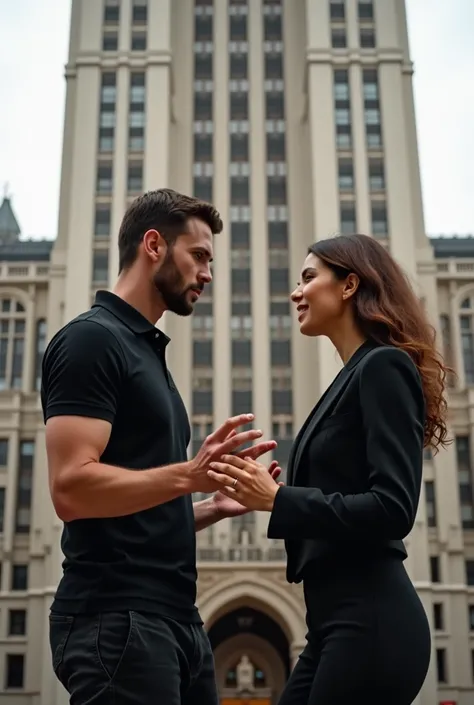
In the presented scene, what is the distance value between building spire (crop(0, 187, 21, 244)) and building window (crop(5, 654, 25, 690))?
3287cm

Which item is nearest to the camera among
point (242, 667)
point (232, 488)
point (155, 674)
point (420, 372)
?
point (155, 674)

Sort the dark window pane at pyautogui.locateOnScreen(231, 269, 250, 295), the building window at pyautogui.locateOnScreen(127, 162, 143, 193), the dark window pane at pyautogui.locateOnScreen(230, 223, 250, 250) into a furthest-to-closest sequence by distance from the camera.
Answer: the dark window pane at pyautogui.locateOnScreen(230, 223, 250, 250), the building window at pyautogui.locateOnScreen(127, 162, 143, 193), the dark window pane at pyautogui.locateOnScreen(231, 269, 250, 295)

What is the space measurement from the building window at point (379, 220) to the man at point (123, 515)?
42.7 meters

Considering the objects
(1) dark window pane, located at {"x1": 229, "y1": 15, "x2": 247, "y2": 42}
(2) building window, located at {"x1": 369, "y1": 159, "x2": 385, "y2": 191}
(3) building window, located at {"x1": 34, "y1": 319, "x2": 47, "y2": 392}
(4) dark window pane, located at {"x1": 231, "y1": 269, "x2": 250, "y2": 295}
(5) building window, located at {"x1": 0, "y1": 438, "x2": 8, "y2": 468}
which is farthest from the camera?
(1) dark window pane, located at {"x1": 229, "y1": 15, "x2": 247, "y2": 42}

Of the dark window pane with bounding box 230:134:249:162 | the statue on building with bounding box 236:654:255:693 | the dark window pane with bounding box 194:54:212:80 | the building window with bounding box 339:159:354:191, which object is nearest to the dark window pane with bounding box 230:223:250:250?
the dark window pane with bounding box 230:134:249:162

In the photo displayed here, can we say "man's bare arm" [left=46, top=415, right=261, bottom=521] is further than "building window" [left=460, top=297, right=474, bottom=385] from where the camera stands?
No

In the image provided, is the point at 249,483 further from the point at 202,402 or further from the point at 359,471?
the point at 202,402

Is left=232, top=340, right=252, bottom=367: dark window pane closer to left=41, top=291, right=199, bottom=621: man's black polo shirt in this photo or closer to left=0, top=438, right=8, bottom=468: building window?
left=0, top=438, right=8, bottom=468: building window

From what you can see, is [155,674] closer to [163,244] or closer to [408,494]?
[408,494]

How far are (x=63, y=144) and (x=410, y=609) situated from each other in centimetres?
4835

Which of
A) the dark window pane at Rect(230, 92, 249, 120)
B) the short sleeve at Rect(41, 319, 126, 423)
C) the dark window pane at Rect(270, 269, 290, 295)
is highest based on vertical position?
the dark window pane at Rect(230, 92, 249, 120)

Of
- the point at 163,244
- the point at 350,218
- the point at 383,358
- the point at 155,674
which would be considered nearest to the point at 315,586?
the point at 155,674

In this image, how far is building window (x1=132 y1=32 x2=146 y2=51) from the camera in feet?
162

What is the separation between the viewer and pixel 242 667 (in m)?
41.6
